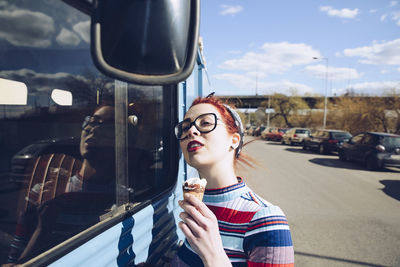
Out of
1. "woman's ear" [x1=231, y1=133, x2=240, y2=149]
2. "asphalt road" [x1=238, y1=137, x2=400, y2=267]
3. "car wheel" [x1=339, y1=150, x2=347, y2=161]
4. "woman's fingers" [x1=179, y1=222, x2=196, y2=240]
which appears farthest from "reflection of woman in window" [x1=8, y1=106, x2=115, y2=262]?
"car wheel" [x1=339, y1=150, x2=347, y2=161]

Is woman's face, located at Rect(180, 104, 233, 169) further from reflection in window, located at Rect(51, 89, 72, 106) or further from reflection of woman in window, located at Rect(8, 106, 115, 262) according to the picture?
reflection in window, located at Rect(51, 89, 72, 106)

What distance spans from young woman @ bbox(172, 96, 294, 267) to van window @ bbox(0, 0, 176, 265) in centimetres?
40

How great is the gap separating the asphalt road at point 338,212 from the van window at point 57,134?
0.96 m

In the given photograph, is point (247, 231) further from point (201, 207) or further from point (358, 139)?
point (358, 139)

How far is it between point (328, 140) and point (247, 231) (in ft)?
53.0

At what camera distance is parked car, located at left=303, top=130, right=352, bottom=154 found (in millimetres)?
15318

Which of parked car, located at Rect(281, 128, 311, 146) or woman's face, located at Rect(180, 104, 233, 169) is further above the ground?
woman's face, located at Rect(180, 104, 233, 169)

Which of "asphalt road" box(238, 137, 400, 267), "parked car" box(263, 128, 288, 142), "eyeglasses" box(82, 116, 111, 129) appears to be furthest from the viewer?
"parked car" box(263, 128, 288, 142)

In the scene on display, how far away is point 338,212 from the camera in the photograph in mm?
5469

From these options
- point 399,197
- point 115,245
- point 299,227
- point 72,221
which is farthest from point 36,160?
point 399,197

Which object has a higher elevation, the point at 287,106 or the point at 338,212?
the point at 287,106

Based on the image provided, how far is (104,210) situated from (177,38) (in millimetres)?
1000

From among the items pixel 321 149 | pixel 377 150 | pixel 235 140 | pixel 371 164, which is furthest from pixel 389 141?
pixel 235 140

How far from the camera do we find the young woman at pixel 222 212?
1107 mm
